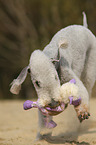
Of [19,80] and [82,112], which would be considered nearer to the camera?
[82,112]

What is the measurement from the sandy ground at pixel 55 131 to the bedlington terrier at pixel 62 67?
31 centimetres

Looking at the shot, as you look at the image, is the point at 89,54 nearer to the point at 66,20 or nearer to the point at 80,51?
the point at 80,51

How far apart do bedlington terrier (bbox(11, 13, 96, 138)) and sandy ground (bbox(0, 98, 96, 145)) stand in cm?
31

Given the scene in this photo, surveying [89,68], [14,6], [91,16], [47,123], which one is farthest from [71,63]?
[14,6]

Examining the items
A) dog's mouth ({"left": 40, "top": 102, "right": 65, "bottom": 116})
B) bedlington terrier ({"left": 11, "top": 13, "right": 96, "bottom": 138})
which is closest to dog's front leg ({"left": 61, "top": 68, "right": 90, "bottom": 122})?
bedlington terrier ({"left": 11, "top": 13, "right": 96, "bottom": 138})

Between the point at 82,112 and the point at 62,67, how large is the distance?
0.49 m

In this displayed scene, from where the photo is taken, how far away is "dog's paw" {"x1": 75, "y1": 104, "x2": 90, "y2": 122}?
2199 millimetres

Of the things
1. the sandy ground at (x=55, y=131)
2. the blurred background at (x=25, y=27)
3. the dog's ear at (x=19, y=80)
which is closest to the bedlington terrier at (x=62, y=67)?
the dog's ear at (x=19, y=80)

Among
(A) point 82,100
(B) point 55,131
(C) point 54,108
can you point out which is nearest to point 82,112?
(A) point 82,100

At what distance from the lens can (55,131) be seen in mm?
3385

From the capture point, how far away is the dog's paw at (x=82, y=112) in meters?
2.20

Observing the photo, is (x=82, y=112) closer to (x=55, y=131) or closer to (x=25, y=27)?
(x=55, y=131)

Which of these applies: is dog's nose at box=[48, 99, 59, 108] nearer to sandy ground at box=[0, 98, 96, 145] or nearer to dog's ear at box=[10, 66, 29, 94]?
dog's ear at box=[10, 66, 29, 94]

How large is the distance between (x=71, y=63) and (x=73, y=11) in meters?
7.33
